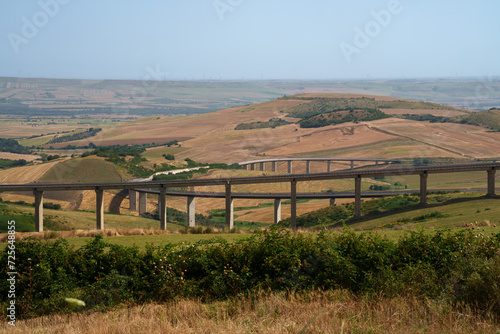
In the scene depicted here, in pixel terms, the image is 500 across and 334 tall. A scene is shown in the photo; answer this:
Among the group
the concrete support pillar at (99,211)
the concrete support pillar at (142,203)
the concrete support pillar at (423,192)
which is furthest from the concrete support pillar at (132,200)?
the concrete support pillar at (423,192)

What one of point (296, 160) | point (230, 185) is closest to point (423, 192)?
point (230, 185)

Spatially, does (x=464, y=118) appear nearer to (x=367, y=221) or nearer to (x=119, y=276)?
(x=367, y=221)

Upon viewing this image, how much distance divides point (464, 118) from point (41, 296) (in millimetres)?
199090

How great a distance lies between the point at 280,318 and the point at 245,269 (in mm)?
3407

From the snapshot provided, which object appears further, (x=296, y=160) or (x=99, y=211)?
(x=296, y=160)

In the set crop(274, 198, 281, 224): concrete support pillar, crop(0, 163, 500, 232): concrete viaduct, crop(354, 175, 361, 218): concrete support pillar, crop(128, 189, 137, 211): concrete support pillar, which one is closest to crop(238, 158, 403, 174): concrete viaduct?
crop(128, 189, 137, 211): concrete support pillar

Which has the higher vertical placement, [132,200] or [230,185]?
[230,185]

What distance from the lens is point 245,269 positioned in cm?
1795

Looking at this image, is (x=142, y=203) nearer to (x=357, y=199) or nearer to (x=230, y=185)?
(x=230, y=185)

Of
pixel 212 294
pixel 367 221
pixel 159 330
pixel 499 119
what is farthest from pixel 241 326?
pixel 499 119

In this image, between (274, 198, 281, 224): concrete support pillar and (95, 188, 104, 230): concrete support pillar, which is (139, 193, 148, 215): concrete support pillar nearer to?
(274, 198, 281, 224): concrete support pillar

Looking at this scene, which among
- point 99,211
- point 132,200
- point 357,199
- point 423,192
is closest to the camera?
point 423,192

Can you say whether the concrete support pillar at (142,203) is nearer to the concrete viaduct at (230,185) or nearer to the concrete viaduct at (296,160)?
the concrete viaduct at (230,185)

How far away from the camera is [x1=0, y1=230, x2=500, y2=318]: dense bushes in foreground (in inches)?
665
